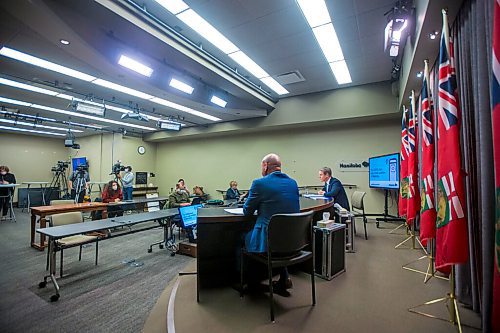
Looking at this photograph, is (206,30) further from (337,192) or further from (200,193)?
(200,193)

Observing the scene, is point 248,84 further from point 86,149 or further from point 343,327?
point 86,149

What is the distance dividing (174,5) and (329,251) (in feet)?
11.4

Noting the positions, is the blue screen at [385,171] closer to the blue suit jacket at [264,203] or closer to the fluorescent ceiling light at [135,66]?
the blue suit jacket at [264,203]

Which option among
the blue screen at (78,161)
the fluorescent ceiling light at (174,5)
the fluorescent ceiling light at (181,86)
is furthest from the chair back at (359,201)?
the blue screen at (78,161)

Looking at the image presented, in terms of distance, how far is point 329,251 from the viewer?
2598mm

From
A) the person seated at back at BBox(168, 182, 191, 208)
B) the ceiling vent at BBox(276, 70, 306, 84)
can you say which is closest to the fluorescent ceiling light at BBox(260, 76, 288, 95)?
the ceiling vent at BBox(276, 70, 306, 84)

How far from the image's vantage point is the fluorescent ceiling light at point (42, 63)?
12.4 ft

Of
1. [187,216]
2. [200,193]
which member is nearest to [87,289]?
[187,216]

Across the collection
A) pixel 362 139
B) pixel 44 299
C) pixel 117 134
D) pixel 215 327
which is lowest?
pixel 44 299

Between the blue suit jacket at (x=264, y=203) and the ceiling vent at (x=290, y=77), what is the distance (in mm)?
3745

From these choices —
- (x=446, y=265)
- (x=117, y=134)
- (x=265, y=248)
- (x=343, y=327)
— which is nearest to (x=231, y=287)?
(x=265, y=248)

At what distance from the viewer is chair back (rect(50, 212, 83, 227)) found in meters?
3.55

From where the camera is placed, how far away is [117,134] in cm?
1006

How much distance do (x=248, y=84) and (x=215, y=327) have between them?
4.93 m
